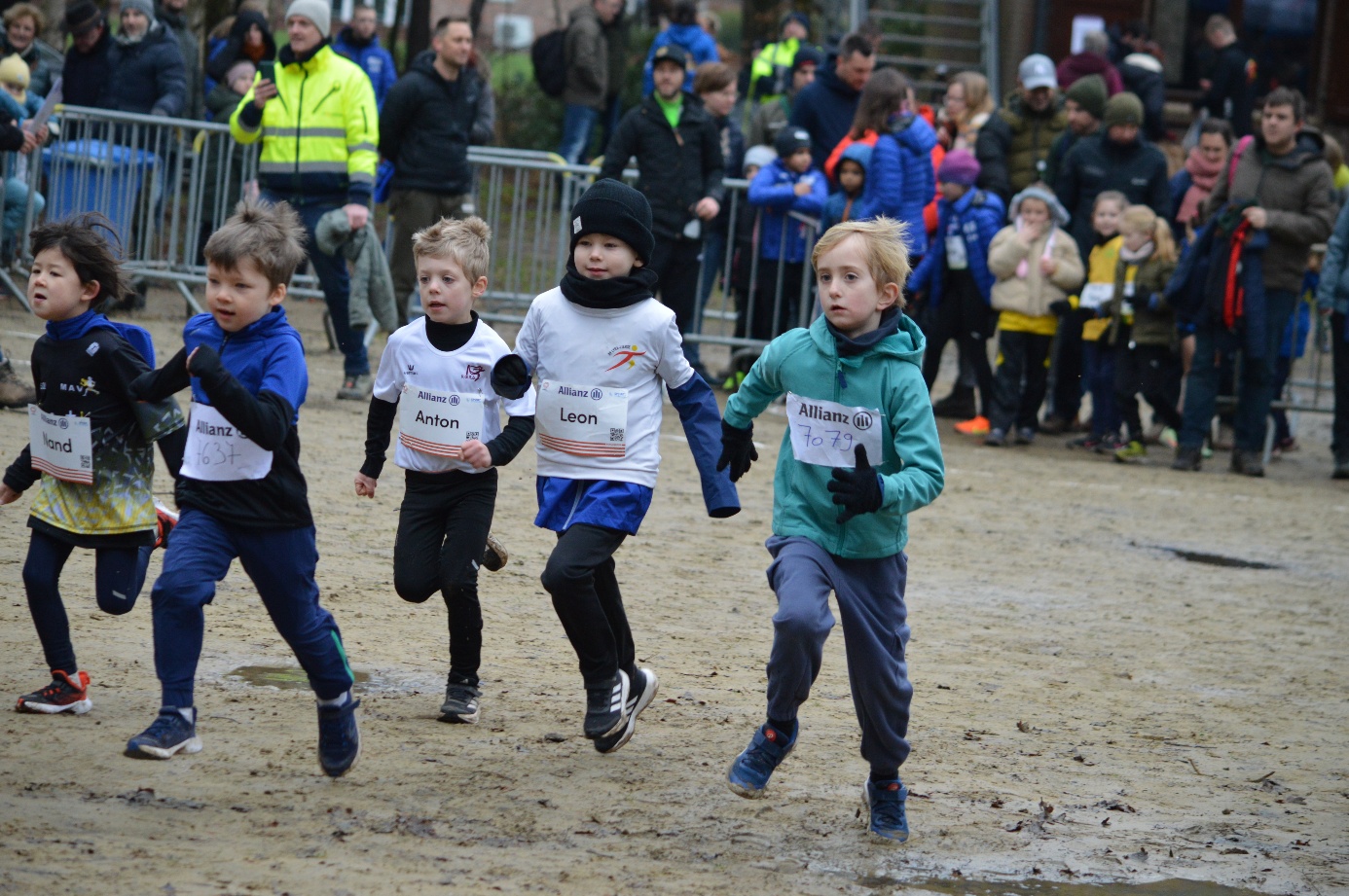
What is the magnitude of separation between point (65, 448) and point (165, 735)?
100 centimetres

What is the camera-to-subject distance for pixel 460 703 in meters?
5.31

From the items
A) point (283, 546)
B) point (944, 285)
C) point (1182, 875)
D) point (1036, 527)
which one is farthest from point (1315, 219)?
point (283, 546)

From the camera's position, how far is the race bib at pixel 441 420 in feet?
17.3

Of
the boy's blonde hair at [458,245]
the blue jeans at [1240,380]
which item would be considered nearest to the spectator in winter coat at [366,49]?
the blue jeans at [1240,380]

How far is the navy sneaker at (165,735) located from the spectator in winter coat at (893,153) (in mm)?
7832

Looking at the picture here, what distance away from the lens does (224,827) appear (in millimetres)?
4184

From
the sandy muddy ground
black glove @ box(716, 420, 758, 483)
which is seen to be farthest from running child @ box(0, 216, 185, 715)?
black glove @ box(716, 420, 758, 483)

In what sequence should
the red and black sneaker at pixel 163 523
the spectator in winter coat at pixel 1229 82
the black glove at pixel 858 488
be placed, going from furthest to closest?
the spectator in winter coat at pixel 1229 82
the red and black sneaker at pixel 163 523
the black glove at pixel 858 488

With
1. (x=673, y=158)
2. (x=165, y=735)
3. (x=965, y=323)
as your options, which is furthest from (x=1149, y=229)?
(x=165, y=735)

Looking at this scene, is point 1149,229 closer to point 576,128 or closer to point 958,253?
point 958,253

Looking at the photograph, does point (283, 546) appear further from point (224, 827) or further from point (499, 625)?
point (499, 625)

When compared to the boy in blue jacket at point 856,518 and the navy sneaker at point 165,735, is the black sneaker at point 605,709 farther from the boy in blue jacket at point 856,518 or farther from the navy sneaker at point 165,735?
the navy sneaker at point 165,735

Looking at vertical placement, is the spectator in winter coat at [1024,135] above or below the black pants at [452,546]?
above

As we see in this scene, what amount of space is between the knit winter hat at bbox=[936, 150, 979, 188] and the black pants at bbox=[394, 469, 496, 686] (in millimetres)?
7567
